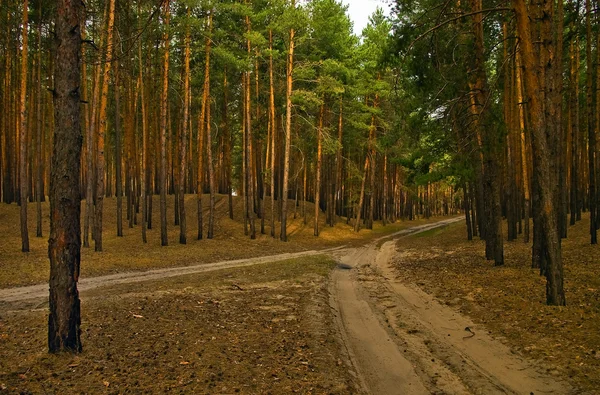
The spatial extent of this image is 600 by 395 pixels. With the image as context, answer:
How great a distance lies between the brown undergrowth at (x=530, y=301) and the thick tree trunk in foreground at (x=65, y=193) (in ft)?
23.4

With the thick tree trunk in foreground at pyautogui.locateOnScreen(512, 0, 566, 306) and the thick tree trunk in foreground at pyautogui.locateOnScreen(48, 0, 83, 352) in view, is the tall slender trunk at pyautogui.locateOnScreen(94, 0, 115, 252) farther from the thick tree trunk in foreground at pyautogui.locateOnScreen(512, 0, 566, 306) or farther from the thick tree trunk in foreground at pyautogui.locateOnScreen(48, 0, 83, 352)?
the thick tree trunk in foreground at pyautogui.locateOnScreen(512, 0, 566, 306)

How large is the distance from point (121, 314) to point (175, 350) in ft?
9.12

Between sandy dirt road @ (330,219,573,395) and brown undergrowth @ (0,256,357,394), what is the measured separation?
1.62 feet

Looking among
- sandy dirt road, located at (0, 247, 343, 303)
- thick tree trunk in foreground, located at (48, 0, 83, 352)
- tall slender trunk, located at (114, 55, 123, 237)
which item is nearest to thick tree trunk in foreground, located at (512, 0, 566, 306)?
thick tree trunk in foreground, located at (48, 0, 83, 352)

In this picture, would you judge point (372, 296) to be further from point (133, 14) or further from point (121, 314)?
point (133, 14)

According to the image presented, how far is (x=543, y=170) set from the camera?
29.4 ft

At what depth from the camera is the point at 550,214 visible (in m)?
8.63

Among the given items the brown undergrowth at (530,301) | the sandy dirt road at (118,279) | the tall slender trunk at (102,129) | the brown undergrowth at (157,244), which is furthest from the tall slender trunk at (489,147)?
the tall slender trunk at (102,129)

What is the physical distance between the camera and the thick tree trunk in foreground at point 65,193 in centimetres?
565

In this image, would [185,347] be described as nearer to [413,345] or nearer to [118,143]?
[413,345]

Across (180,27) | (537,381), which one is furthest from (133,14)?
(537,381)

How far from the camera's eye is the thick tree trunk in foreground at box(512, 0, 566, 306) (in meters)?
8.70

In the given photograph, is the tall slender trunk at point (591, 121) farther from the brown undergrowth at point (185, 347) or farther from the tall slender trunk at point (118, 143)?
the tall slender trunk at point (118, 143)

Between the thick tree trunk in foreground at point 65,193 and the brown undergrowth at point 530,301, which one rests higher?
the thick tree trunk in foreground at point 65,193
